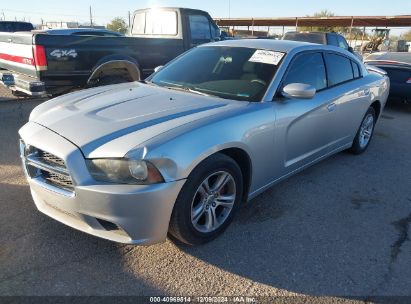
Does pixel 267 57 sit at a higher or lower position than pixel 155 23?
lower

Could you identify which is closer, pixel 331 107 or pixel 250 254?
pixel 250 254

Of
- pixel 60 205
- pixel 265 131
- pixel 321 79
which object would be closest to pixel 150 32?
pixel 321 79

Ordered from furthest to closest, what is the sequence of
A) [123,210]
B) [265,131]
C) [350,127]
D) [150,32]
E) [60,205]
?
1. [150,32]
2. [350,127]
3. [265,131]
4. [60,205]
5. [123,210]

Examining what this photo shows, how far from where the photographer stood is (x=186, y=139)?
269 centimetres

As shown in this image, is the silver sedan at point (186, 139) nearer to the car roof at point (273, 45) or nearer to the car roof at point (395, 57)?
the car roof at point (273, 45)


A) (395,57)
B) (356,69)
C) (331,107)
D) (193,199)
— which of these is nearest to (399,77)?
(395,57)

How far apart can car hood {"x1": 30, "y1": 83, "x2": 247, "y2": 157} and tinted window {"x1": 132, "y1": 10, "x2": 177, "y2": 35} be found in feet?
15.0

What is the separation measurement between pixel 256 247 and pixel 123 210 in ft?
3.92

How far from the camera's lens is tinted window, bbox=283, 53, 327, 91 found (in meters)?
3.82

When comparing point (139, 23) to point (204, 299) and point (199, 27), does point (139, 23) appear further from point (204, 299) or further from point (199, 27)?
point (204, 299)

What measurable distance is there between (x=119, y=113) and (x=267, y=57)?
1642 millimetres

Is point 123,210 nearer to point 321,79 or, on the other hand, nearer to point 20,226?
point 20,226

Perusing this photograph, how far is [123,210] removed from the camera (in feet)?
8.25

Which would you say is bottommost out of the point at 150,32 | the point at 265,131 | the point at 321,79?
the point at 265,131
